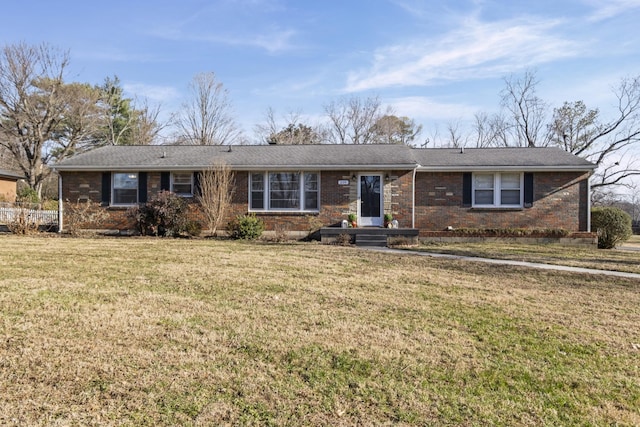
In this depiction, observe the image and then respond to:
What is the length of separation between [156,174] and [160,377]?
542 inches

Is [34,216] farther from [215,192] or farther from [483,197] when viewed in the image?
[483,197]

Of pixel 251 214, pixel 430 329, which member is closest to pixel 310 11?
pixel 251 214

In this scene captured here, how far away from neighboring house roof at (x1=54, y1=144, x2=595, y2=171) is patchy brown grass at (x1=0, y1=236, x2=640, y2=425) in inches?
331

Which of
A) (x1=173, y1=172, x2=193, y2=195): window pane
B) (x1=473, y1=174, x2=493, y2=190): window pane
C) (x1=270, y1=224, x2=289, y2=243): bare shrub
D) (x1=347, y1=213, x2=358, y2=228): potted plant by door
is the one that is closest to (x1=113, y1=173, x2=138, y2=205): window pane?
(x1=173, y1=172, x2=193, y2=195): window pane

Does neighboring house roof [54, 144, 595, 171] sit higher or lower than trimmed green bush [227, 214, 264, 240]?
higher

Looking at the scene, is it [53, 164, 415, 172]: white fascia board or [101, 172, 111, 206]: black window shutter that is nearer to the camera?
[53, 164, 415, 172]: white fascia board

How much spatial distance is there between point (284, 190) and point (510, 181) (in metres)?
8.85

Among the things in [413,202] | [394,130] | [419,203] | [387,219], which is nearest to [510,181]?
[419,203]

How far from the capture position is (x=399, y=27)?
14.0 metres

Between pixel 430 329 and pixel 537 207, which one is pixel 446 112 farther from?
pixel 430 329

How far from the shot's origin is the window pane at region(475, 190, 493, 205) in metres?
15.5

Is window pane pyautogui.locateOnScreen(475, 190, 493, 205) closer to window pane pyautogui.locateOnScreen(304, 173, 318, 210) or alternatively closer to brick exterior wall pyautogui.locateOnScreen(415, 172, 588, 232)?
brick exterior wall pyautogui.locateOnScreen(415, 172, 588, 232)

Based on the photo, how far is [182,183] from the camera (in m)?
15.7

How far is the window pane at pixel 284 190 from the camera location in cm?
1542
